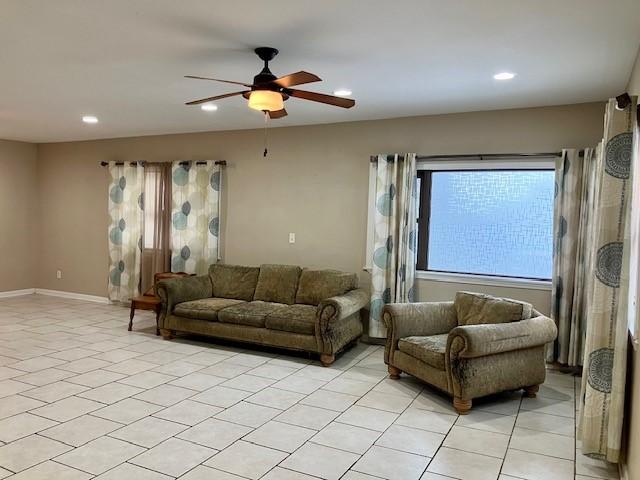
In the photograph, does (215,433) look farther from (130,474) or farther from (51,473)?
(51,473)

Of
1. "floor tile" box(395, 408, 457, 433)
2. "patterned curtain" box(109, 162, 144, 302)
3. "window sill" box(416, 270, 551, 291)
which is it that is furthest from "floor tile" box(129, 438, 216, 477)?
"patterned curtain" box(109, 162, 144, 302)

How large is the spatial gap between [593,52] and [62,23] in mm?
3306

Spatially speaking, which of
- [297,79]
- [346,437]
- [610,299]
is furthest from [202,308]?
[610,299]

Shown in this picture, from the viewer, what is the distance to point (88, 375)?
4.33m

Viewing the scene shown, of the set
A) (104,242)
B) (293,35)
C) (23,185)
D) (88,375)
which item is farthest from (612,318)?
(23,185)

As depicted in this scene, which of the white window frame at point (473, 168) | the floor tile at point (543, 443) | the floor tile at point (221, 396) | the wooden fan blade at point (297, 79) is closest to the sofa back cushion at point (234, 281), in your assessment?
the white window frame at point (473, 168)

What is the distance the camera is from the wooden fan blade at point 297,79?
2.82m

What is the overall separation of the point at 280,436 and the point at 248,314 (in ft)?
6.72

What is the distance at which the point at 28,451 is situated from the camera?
9.61ft

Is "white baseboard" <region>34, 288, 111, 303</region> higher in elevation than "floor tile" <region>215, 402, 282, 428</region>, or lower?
higher

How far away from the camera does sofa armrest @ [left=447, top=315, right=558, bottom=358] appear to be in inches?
141

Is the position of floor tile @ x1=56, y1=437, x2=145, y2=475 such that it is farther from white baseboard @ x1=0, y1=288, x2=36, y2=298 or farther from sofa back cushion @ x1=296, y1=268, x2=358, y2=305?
white baseboard @ x1=0, y1=288, x2=36, y2=298

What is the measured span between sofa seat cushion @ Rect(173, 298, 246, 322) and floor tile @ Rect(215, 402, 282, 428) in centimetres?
172

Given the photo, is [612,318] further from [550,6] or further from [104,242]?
[104,242]
